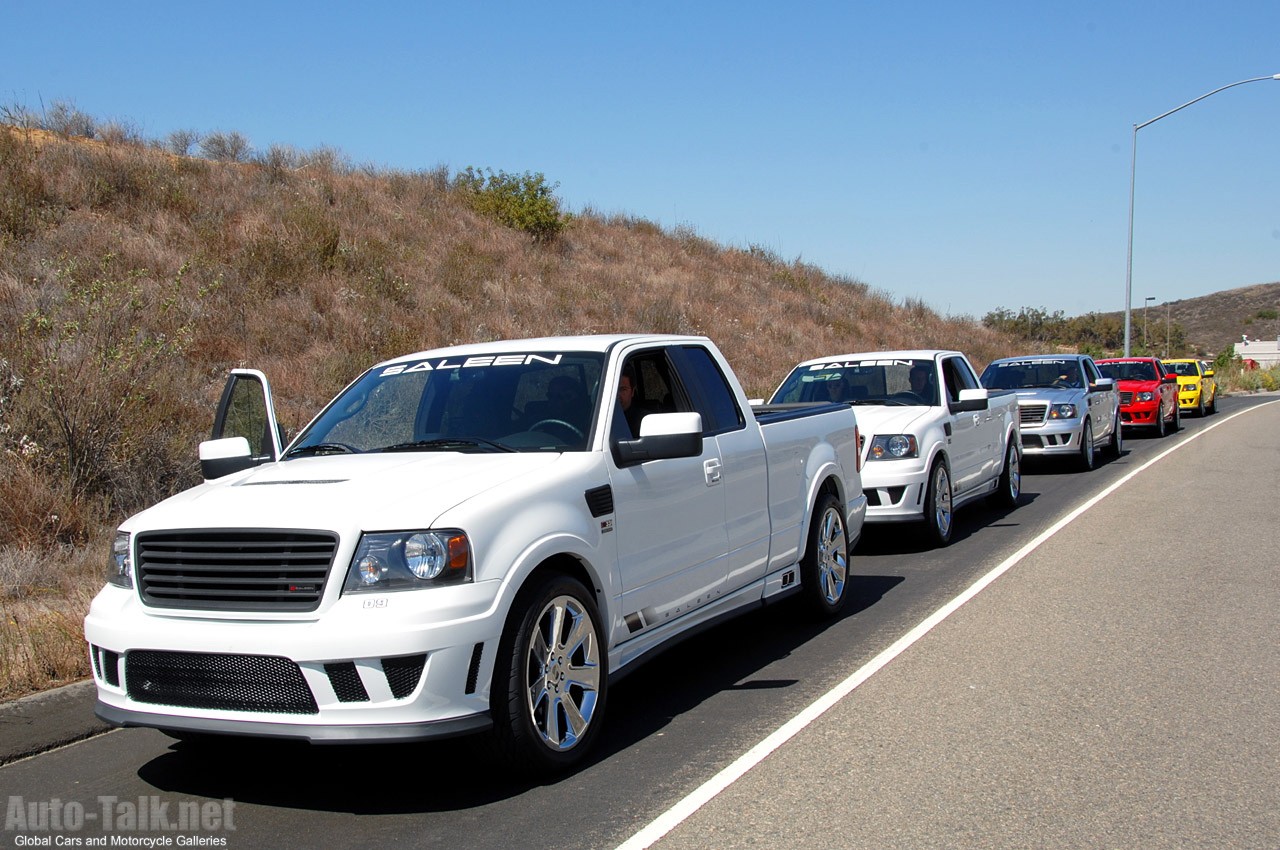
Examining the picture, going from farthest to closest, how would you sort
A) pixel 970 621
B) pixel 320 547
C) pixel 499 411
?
pixel 970 621
pixel 499 411
pixel 320 547

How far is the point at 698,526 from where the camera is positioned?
6.26 m

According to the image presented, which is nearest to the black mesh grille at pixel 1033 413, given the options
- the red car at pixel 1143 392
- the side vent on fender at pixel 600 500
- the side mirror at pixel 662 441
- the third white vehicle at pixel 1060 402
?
the third white vehicle at pixel 1060 402

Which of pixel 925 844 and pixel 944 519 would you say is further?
pixel 944 519

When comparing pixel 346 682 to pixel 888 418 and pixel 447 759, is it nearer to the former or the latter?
pixel 447 759

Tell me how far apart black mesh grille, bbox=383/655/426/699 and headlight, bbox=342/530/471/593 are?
273mm

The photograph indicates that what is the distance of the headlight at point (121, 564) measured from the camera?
5001mm

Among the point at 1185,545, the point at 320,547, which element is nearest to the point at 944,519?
the point at 1185,545

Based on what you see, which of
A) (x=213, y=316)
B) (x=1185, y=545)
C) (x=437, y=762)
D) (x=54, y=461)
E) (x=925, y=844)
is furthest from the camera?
(x=213, y=316)

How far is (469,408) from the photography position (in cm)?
607

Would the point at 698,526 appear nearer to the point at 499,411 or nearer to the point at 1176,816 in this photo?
the point at 499,411

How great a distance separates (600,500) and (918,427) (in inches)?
249

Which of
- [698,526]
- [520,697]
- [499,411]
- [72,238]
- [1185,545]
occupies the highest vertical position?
[72,238]

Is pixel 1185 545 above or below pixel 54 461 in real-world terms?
below

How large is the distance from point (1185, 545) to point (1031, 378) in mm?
8188
